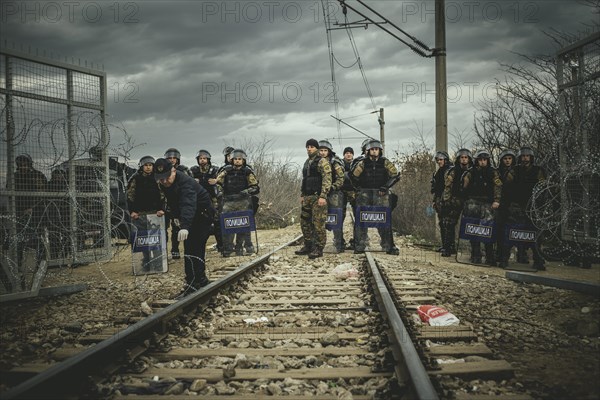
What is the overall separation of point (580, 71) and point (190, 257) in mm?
6445

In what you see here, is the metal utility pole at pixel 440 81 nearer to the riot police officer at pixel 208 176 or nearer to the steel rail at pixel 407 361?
the riot police officer at pixel 208 176

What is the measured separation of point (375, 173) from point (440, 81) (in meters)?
3.64

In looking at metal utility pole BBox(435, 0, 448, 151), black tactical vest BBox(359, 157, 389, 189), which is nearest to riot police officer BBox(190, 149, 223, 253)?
black tactical vest BBox(359, 157, 389, 189)

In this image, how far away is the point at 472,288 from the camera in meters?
6.11

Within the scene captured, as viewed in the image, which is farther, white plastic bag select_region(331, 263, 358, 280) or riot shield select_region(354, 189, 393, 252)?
riot shield select_region(354, 189, 393, 252)

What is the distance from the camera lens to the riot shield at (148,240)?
24.0 ft

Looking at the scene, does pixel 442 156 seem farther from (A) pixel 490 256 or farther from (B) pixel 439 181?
(A) pixel 490 256

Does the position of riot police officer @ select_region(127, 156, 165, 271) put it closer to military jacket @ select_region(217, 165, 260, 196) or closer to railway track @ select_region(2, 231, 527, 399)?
military jacket @ select_region(217, 165, 260, 196)

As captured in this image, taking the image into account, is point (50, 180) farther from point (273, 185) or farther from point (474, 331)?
point (273, 185)

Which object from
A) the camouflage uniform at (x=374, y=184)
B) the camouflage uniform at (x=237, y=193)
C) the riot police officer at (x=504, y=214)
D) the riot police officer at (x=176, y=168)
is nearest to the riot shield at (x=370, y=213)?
the camouflage uniform at (x=374, y=184)

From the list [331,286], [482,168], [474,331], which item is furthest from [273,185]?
[474,331]

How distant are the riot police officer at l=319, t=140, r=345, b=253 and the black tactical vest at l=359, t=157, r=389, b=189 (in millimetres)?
544

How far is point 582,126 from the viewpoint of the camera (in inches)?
273

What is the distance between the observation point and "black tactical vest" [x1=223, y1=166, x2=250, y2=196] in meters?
9.55
